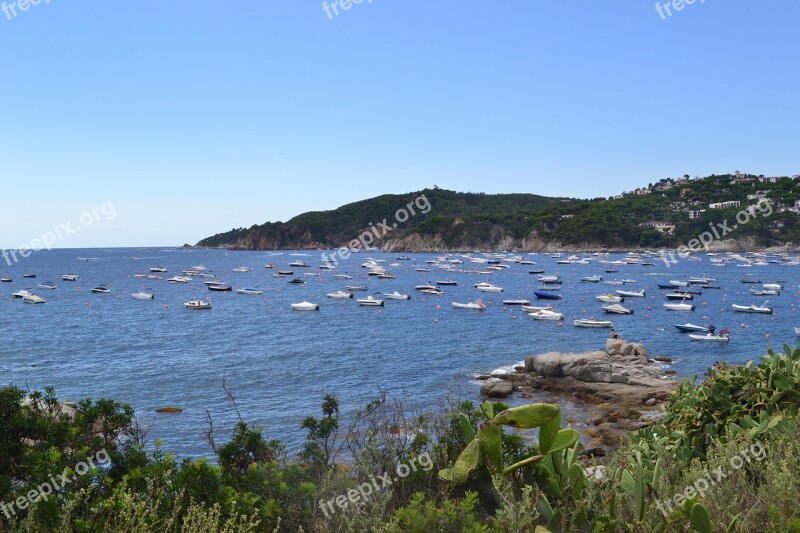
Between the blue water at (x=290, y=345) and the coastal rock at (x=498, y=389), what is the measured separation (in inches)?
34.2

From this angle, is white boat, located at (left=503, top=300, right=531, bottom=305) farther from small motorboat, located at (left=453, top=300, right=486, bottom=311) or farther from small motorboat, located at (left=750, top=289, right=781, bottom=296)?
small motorboat, located at (left=750, top=289, right=781, bottom=296)

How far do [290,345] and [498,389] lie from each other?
59.1ft

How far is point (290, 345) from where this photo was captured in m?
39.2

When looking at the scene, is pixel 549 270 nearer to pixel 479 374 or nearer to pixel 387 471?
pixel 479 374

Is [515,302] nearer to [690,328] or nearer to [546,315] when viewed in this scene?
[546,315]

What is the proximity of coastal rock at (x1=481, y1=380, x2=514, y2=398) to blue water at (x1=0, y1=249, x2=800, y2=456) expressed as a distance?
2.85 ft

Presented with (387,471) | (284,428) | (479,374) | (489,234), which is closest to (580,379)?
(479,374)

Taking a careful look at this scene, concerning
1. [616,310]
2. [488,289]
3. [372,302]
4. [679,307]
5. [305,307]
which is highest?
[305,307]

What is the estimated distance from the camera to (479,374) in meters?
30.1

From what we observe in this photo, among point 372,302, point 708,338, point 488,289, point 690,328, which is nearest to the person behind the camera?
point 708,338

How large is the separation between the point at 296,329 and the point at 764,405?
4071cm

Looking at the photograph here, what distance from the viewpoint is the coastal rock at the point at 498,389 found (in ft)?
83.2

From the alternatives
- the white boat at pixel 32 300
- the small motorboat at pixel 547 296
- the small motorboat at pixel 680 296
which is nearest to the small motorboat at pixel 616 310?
the small motorboat at pixel 547 296

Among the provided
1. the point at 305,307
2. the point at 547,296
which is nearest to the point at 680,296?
the point at 547,296
